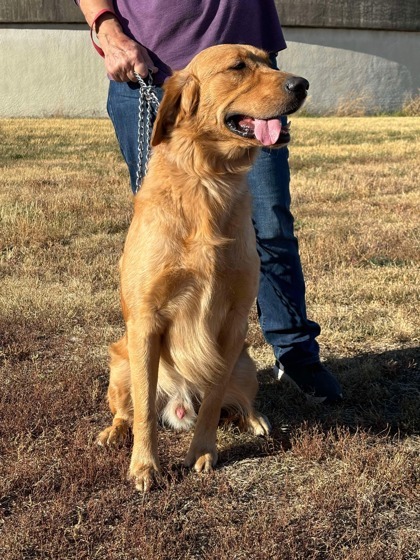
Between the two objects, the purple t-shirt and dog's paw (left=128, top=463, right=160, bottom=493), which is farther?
the purple t-shirt

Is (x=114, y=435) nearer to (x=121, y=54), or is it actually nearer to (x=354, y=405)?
(x=354, y=405)

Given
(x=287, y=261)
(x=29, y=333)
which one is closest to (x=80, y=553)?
(x=287, y=261)

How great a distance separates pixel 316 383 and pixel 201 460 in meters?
0.86

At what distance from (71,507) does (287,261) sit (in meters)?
1.67

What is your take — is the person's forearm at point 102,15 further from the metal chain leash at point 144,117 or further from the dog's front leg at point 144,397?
the dog's front leg at point 144,397

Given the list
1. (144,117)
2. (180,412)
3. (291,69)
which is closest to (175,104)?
(144,117)

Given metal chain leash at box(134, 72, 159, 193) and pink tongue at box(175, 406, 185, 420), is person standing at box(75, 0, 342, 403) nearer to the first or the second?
metal chain leash at box(134, 72, 159, 193)

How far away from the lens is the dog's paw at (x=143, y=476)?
9.17 feet

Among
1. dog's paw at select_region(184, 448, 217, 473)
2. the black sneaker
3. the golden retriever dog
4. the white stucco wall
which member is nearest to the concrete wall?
the white stucco wall

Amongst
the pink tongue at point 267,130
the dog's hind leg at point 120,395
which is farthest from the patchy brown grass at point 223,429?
the pink tongue at point 267,130

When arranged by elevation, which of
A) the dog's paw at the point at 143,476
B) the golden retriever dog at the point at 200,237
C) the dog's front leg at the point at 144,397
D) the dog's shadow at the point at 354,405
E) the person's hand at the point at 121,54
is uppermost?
the person's hand at the point at 121,54

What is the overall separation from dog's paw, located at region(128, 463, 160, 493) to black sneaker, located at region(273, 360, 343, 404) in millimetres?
1005

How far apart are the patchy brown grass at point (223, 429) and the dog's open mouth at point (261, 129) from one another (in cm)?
122

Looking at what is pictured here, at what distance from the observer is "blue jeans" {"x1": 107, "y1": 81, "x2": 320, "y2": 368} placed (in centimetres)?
357
